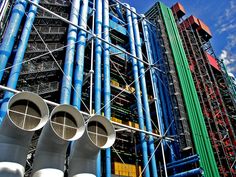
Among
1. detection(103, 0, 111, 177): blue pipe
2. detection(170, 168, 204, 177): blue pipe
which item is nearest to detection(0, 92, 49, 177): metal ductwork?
Result: detection(103, 0, 111, 177): blue pipe

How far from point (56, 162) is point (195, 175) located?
12.7 metres

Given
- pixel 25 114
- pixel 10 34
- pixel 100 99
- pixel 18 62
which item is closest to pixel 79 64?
pixel 100 99

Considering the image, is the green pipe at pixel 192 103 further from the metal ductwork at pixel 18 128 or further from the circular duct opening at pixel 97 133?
the metal ductwork at pixel 18 128

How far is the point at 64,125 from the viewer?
9688mm

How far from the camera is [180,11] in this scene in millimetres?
34594

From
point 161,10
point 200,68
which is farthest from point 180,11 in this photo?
point 200,68

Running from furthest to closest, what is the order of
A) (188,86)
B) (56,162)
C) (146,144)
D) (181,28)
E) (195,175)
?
(181,28), (188,86), (146,144), (195,175), (56,162)

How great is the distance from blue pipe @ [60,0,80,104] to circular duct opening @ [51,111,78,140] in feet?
20.3

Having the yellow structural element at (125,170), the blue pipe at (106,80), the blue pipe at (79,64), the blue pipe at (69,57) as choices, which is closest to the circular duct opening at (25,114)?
the blue pipe at (69,57)

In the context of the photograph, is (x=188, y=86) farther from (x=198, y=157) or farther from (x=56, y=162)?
(x=56, y=162)

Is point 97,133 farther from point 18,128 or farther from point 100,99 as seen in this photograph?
point 100,99

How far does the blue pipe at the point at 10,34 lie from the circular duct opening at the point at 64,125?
664 cm

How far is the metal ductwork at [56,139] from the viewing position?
9.06 meters

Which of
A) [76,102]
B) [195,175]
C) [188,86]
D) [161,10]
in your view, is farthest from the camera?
[161,10]
